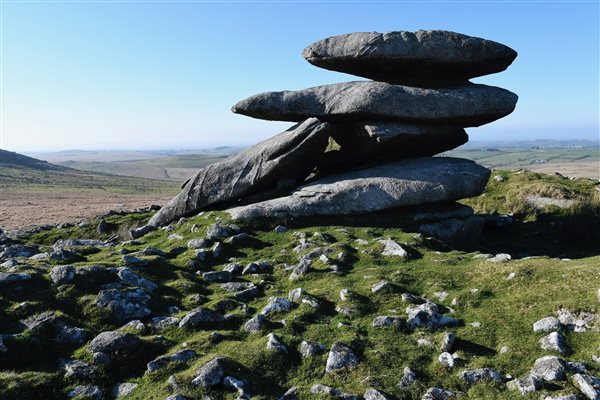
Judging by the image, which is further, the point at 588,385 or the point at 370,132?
the point at 370,132

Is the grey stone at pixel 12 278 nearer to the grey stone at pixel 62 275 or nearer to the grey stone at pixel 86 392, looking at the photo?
the grey stone at pixel 62 275

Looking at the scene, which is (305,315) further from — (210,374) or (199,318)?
(210,374)

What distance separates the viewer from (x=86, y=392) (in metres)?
10.1

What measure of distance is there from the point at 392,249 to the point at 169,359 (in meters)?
10.2

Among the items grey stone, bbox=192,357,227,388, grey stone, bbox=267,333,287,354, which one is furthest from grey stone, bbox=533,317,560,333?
grey stone, bbox=192,357,227,388

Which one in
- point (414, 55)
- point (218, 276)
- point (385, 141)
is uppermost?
point (414, 55)

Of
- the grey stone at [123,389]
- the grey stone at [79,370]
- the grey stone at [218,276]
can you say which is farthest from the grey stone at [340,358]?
the grey stone at [218,276]

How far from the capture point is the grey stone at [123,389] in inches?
400

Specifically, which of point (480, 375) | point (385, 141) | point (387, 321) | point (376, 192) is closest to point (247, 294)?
point (387, 321)

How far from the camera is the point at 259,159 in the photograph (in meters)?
26.9

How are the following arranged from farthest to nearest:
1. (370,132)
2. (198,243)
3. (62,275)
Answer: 1. (370,132)
2. (198,243)
3. (62,275)

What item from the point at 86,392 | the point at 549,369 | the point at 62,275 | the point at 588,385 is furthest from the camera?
the point at 62,275

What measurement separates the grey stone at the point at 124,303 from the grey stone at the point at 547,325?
10.3 metres

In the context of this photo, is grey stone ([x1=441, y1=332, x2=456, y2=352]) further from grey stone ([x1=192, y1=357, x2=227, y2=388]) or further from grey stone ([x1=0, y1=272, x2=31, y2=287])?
grey stone ([x1=0, y1=272, x2=31, y2=287])
